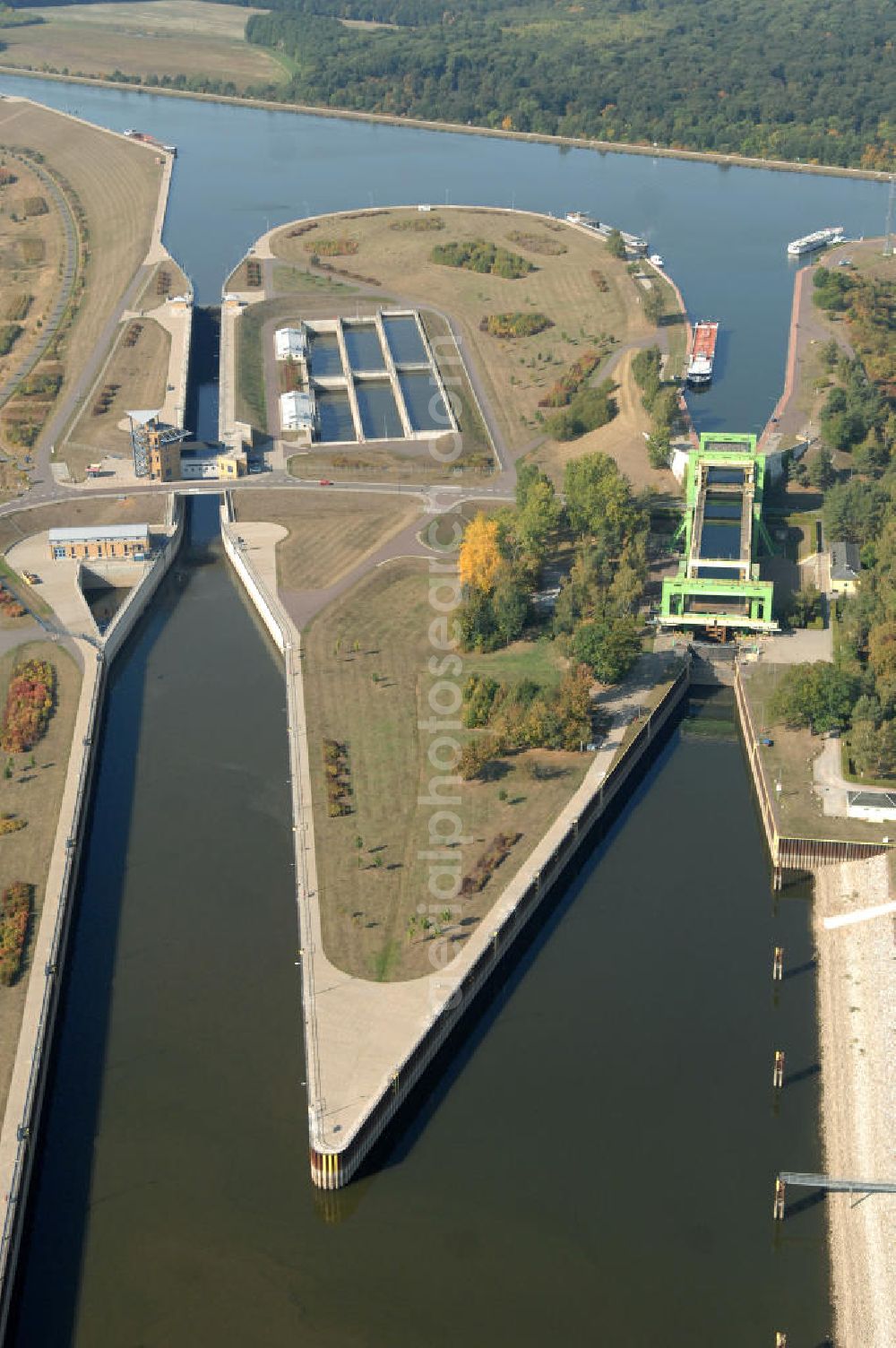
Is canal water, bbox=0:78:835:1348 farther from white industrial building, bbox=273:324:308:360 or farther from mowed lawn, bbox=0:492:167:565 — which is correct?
white industrial building, bbox=273:324:308:360

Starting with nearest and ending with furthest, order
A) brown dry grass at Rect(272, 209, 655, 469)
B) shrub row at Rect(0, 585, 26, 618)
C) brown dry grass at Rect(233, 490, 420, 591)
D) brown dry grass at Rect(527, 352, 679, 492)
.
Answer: shrub row at Rect(0, 585, 26, 618), brown dry grass at Rect(233, 490, 420, 591), brown dry grass at Rect(527, 352, 679, 492), brown dry grass at Rect(272, 209, 655, 469)

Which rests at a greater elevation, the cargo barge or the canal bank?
the cargo barge

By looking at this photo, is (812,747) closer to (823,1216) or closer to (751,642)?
(751,642)

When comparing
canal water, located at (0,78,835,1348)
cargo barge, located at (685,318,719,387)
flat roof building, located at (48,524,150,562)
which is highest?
cargo barge, located at (685,318,719,387)

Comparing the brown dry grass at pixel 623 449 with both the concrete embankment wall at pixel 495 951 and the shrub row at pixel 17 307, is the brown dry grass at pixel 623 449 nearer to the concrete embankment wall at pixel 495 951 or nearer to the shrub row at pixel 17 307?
the concrete embankment wall at pixel 495 951

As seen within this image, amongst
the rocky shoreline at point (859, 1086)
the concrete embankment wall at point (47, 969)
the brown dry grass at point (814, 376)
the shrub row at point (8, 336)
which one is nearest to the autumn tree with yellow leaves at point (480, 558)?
the concrete embankment wall at point (47, 969)

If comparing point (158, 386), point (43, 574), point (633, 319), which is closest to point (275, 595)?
point (43, 574)

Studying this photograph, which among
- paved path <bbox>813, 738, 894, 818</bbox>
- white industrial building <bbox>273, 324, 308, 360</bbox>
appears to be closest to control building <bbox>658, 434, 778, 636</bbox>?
paved path <bbox>813, 738, 894, 818</bbox>
